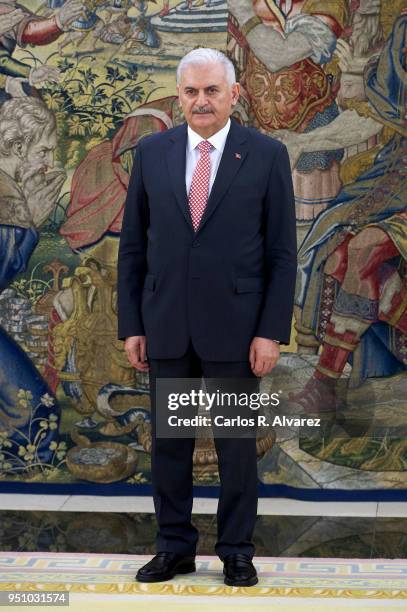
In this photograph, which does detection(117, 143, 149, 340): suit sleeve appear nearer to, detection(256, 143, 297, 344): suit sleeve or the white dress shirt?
the white dress shirt

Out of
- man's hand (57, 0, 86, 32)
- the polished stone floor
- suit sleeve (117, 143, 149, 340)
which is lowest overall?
the polished stone floor

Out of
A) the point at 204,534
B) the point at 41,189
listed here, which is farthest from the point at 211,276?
the point at 41,189

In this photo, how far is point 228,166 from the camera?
412 cm

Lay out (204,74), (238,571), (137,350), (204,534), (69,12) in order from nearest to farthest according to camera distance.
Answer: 1. (204,74)
2. (238,571)
3. (137,350)
4. (204,534)
5. (69,12)

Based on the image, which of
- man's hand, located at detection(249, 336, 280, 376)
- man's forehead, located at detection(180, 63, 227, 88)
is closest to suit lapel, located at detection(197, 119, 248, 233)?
man's forehead, located at detection(180, 63, 227, 88)

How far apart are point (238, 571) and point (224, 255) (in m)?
1.01

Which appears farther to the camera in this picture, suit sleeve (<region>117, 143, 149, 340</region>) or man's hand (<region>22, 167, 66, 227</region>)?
man's hand (<region>22, 167, 66, 227</region>)

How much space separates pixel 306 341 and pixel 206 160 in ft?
5.05

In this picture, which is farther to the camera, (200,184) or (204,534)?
(204,534)

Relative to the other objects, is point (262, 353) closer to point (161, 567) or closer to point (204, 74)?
point (161, 567)

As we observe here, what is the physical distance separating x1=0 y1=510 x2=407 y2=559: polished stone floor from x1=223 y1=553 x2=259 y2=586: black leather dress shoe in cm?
58

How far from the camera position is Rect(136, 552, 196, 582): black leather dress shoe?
4141 millimetres

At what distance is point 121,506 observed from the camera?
5422mm

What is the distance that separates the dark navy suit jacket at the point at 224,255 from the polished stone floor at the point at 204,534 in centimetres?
102
